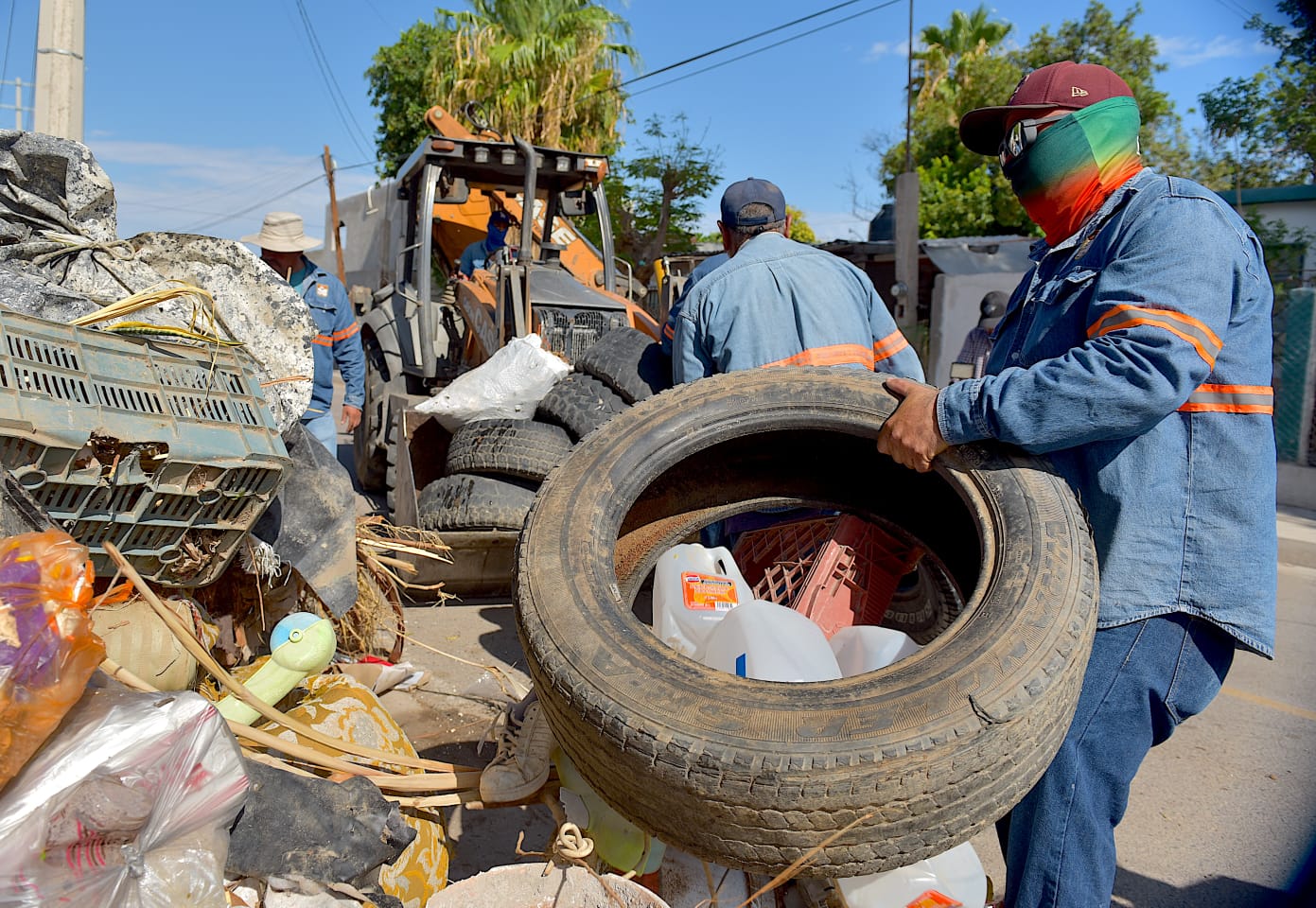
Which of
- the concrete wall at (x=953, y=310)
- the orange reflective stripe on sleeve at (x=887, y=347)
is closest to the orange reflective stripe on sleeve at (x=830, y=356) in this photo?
the orange reflective stripe on sleeve at (x=887, y=347)

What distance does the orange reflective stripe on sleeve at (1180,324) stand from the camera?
168 cm

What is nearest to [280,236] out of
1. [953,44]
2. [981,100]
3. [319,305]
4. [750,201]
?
[319,305]

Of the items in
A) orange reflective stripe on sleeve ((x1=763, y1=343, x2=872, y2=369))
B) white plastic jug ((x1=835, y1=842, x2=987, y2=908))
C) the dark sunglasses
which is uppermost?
the dark sunglasses

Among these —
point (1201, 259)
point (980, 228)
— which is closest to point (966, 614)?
point (1201, 259)

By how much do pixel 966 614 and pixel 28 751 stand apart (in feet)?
5.33

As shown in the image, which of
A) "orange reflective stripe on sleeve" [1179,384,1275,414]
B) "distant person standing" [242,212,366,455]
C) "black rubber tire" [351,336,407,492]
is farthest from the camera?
"black rubber tire" [351,336,407,492]

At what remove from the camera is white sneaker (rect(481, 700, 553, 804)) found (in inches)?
85.0

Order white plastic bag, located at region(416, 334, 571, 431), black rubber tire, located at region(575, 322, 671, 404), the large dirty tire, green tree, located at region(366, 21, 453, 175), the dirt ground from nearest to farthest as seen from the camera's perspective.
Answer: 1. the large dirty tire
2. the dirt ground
3. black rubber tire, located at region(575, 322, 671, 404)
4. white plastic bag, located at region(416, 334, 571, 431)
5. green tree, located at region(366, 21, 453, 175)

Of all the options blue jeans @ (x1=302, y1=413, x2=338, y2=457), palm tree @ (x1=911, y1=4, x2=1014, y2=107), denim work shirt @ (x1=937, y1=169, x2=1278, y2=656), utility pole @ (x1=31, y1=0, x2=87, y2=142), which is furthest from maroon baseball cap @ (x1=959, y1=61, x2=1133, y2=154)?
palm tree @ (x1=911, y1=4, x2=1014, y2=107)

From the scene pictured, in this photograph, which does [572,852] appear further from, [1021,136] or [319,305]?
[319,305]

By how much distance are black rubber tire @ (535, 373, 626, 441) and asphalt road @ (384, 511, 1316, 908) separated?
3.56 ft

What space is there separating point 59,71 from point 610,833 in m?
7.79

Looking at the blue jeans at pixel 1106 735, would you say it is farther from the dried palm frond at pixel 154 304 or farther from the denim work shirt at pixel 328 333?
the denim work shirt at pixel 328 333

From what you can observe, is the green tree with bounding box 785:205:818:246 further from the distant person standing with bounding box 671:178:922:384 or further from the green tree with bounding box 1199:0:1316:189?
the distant person standing with bounding box 671:178:922:384
